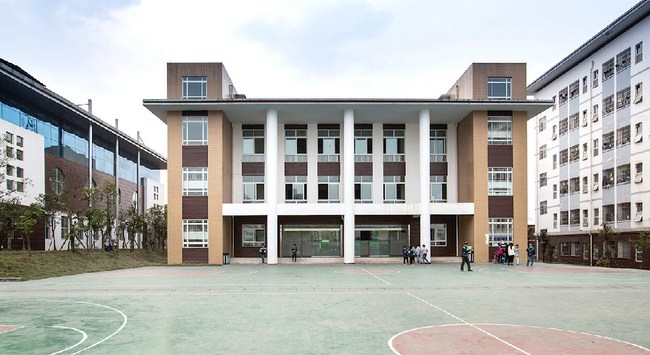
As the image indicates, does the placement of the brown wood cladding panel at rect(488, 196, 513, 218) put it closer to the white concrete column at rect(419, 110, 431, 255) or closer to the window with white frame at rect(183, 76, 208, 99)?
the white concrete column at rect(419, 110, 431, 255)

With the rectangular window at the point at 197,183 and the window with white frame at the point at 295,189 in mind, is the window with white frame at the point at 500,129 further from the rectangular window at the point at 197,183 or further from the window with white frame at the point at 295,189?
the rectangular window at the point at 197,183

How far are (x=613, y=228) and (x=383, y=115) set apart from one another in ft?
74.2

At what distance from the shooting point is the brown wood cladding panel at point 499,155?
46.9 metres

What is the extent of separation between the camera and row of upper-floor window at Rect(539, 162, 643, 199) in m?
46.2

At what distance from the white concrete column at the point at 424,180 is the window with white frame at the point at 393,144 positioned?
14.3ft

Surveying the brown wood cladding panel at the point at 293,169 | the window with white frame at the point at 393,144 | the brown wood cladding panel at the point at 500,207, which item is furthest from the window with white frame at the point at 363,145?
the brown wood cladding panel at the point at 500,207

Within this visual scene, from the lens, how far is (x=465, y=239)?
48906 millimetres

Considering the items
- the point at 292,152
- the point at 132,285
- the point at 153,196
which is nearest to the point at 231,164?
the point at 292,152

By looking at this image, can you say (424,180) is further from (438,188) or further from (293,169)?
(293,169)

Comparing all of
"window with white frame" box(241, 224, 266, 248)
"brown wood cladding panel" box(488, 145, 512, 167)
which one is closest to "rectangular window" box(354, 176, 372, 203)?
"window with white frame" box(241, 224, 266, 248)

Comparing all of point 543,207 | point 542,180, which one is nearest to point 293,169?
point 543,207

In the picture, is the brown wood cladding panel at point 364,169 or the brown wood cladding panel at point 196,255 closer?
the brown wood cladding panel at point 196,255

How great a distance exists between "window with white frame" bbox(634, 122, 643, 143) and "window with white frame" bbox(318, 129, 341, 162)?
24995 mm

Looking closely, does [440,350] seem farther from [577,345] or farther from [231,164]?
[231,164]
